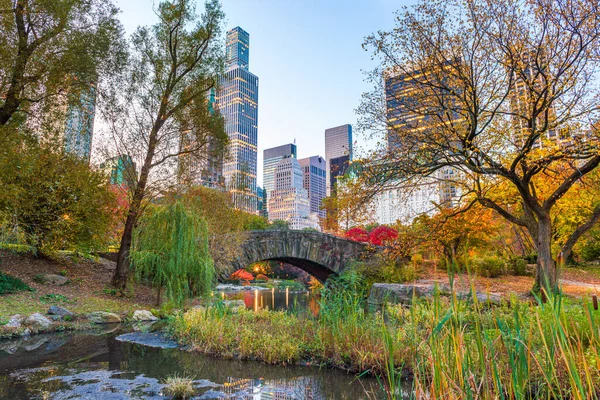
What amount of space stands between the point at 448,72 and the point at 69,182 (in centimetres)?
1119

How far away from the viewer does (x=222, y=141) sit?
47.8 feet

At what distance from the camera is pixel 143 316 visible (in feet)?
35.2

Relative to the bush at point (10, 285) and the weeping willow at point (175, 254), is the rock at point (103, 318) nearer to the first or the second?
the weeping willow at point (175, 254)

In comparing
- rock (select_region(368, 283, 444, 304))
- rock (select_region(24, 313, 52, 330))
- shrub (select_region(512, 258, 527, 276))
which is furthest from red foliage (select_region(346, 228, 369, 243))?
rock (select_region(24, 313, 52, 330))

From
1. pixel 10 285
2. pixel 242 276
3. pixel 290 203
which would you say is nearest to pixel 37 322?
pixel 10 285

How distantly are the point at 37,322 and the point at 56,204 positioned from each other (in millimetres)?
4512

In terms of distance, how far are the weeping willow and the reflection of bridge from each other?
2.77 m

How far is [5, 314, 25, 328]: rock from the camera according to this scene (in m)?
8.16

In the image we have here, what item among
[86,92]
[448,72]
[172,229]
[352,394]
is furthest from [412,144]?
[86,92]

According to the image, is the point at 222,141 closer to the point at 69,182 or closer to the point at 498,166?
the point at 69,182

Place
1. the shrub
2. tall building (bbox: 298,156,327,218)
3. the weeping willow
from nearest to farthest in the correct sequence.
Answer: the weeping willow → the shrub → tall building (bbox: 298,156,327,218)

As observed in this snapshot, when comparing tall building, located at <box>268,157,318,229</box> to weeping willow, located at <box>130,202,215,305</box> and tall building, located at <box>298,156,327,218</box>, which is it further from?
weeping willow, located at <box>130,202,215,305</box>

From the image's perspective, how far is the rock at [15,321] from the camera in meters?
8.16

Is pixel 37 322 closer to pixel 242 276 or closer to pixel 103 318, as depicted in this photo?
pixel 103 318
